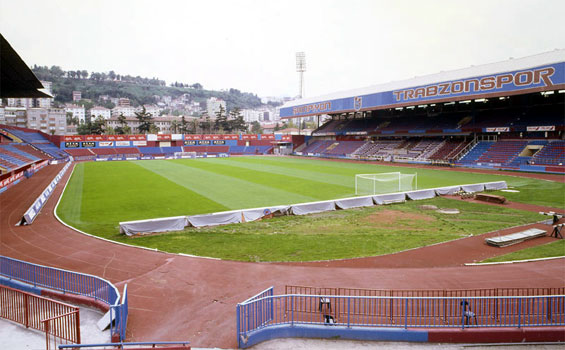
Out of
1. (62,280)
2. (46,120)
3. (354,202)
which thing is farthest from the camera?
(46,120)

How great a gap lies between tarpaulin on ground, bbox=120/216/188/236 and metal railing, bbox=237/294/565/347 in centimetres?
1051

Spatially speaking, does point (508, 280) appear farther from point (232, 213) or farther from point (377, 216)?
point (232, 213)

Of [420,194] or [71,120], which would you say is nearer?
[420,194]

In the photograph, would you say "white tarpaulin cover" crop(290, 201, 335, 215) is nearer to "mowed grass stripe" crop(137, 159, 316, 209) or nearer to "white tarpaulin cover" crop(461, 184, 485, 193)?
"mowed grass stripe" crop(137, 159, 316, 209)

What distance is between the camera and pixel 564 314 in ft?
26.6

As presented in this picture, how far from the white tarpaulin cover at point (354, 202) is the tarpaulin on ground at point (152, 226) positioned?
Answer: 1012 cm

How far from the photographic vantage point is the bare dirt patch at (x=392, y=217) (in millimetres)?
19409

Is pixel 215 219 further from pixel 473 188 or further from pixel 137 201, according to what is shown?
pixel 473 188

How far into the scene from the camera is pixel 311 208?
2184cm

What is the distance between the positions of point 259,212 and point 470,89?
36654mm

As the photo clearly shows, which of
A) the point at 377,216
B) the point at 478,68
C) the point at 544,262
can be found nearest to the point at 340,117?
the point at 478,68

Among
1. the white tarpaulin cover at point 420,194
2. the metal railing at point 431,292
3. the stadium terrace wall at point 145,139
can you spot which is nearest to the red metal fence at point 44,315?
the metal railing at point 431,292

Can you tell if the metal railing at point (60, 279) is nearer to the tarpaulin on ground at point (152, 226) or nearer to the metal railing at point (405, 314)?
the metal railing at point (405, 314)

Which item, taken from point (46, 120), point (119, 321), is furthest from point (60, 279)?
point (46, 120)
